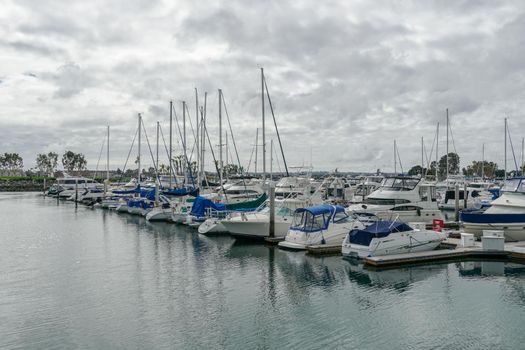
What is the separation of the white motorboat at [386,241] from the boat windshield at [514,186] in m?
7.63

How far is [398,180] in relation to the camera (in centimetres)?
3981

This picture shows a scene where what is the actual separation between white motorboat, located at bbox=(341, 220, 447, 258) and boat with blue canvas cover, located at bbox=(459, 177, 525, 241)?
4.36 meters

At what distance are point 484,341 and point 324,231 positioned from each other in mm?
14310

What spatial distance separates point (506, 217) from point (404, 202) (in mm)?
10535

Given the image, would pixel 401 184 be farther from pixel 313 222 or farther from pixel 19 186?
pixel 19 186

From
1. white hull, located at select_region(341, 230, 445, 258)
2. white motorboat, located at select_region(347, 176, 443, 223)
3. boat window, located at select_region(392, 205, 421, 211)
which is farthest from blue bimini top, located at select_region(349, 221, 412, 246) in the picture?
boat window, located at select_region(392, 205, 421, 211)

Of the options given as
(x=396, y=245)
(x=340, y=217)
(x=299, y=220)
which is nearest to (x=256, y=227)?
(x=299, y=220)

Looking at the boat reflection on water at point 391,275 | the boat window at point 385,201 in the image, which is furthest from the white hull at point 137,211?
the boat reflection on water at point 391,275

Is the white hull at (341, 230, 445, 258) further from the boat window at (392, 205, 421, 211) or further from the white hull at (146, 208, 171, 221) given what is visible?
the white hull at (146, 208, 171, 221)

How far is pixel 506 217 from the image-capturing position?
2780cm

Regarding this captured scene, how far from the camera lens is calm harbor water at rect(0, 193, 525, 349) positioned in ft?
47.5

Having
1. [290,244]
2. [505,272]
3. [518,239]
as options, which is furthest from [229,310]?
[518,239]

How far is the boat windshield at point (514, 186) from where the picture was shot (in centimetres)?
2970

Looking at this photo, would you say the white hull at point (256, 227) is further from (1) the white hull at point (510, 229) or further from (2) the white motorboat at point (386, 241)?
(1) the white hull at point (510, 229)
